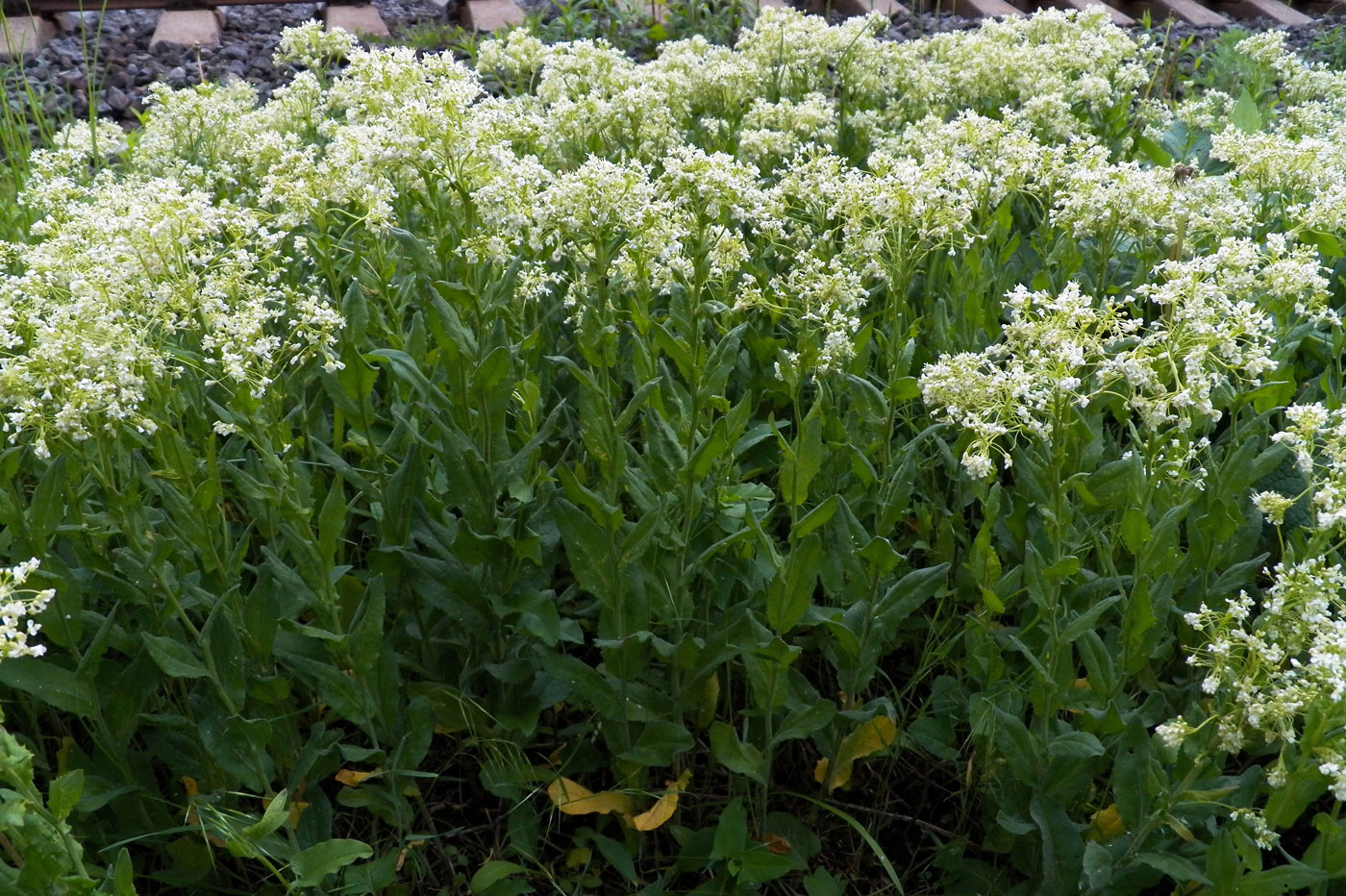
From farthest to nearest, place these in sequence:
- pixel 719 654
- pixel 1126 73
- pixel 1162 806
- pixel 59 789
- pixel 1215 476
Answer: pixel 1126 73, pixel 1215 476, pixel 719 654, pixel 1162 806, pixel 59 789

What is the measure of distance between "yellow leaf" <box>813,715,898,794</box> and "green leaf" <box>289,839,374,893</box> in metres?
0.86

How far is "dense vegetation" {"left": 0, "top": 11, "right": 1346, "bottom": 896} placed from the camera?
183 cm

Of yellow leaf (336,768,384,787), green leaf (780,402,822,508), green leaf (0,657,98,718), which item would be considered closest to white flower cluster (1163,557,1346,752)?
green leaf (780,402,822,508)

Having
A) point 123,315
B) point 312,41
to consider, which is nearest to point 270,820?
point 123,315

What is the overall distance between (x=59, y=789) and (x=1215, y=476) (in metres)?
2.01

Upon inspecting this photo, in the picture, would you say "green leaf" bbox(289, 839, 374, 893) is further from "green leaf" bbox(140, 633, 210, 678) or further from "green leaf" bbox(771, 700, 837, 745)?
"green leaf" bbox(771, 700, 837, 745)

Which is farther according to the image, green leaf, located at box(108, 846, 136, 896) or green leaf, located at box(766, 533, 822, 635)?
green leaf, located at box(766, 533, 822, 635)

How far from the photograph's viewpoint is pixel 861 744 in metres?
2.17

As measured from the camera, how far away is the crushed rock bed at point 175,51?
6.43 m

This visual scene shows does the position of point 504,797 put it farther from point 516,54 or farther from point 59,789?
point 516,54

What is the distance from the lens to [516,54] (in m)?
4.27

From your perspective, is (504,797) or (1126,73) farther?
(1126,73)

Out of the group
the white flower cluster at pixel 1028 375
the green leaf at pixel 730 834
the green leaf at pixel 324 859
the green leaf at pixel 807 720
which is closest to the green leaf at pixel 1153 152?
the white flower cluster at pixel 1028 375

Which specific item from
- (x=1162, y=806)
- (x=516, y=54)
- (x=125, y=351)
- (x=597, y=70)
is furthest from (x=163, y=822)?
(x=516, y=54)
